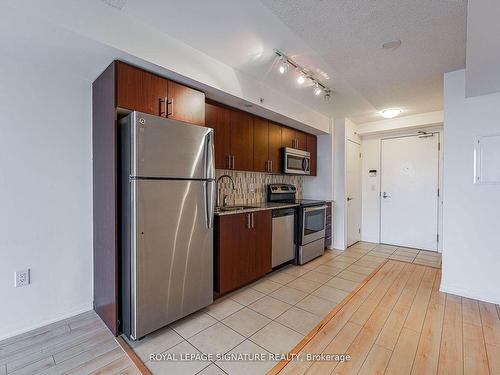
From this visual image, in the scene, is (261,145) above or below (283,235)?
above

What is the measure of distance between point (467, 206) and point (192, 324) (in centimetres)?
310

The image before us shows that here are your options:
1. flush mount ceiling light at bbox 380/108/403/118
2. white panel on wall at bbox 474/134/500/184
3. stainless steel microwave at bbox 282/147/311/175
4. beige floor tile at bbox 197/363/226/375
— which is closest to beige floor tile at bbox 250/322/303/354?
beige floor tile at bbox 197/363/226/375

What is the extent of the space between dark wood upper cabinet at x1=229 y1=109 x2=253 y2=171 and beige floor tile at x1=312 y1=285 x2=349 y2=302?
66.8 inches

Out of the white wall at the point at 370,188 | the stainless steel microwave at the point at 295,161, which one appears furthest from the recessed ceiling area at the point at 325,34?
the white wall at the point at 370,188

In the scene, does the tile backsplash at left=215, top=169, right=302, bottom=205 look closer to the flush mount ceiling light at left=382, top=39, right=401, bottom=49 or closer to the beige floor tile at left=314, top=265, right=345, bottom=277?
the beige floor tile at left=314, top=265, right=345, bottom=277

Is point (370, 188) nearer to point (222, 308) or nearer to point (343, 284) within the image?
point (343, 284)

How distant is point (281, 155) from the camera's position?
3.79m

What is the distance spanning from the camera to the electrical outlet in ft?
6.40

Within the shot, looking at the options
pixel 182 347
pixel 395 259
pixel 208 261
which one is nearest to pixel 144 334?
pixel 182 347

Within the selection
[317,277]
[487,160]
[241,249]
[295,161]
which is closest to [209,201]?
[241,249]

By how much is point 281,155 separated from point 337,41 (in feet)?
6.21

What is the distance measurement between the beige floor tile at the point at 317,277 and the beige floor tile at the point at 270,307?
0.75m

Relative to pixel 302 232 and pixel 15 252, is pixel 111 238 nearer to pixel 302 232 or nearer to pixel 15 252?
pixel 15 252

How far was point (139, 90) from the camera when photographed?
1.95m
